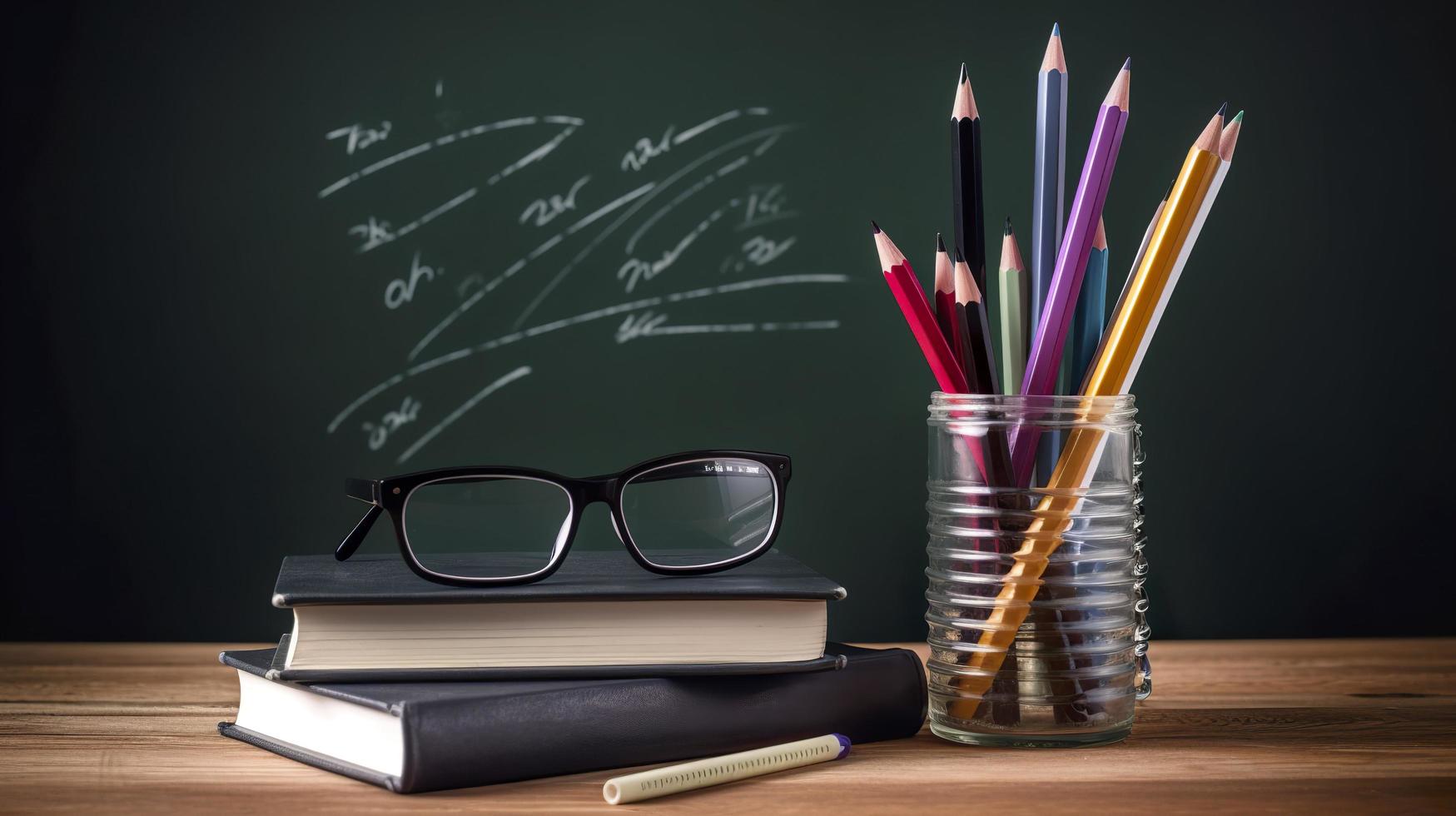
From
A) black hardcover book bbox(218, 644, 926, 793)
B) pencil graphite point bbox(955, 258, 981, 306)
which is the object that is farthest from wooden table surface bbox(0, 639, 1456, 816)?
pencil graphite point bbox(955, 258, 981, 306)

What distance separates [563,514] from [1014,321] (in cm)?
26

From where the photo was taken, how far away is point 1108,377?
2.10 feet

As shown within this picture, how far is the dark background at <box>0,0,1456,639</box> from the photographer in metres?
1.01

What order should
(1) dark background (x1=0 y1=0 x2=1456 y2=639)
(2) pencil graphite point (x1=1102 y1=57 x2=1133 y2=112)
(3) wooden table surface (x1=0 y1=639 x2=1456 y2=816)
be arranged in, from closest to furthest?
(3) wooden table surface (x1=0 y1=639 x2=1456 y2=816), (2) pencil graphite point (x1=1102 y1=57 x2=1133 y2=112), (1) dark background (x1=0 y1=0 x2=1456 y2=639)

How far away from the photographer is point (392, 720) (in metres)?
0.54

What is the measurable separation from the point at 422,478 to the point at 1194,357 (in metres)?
0.69

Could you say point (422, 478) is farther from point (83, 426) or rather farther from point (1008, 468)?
point (83, 426)

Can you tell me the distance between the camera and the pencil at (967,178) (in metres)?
0.65

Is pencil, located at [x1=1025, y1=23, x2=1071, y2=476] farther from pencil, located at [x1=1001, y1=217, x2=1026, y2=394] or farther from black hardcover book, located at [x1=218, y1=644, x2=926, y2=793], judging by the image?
black hardcover book, located at [x1=218, y1=644, x2=926, y2=793]

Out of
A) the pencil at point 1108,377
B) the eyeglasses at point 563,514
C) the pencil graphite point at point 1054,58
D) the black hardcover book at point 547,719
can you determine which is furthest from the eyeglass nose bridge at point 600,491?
the pencil graphite point at point 1054,58

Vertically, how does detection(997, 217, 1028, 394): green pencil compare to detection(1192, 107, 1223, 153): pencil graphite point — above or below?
below

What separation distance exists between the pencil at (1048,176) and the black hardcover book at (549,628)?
0.68 ft

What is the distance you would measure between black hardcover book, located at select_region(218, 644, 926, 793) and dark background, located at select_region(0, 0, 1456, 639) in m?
0.38

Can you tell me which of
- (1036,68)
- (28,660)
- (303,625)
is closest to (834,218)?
(1036,68)
